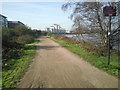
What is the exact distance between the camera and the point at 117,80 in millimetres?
4457

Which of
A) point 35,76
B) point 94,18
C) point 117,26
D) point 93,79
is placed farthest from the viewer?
point 94,18

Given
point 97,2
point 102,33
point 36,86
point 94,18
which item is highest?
point 97,2

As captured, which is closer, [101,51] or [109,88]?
[109,88]

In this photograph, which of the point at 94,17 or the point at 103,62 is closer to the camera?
the point at 103,62

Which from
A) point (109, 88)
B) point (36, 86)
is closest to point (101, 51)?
point (109, 88)

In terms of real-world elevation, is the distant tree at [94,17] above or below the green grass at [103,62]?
above

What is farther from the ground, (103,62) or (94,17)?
(94,17)

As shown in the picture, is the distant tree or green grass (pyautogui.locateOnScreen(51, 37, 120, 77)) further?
the distant tree

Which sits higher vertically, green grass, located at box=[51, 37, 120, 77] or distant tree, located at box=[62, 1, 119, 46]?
distant tree, located at box=[62, 1, 119, 46]

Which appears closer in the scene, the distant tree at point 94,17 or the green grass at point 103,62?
the green grass at point 103,62

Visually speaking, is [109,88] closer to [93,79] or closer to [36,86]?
[93,79]

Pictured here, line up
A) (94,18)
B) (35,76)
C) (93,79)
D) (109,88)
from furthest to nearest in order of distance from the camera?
(94,18)
(35,76)
(93,79)
(109,88)

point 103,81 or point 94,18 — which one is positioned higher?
point 94,18

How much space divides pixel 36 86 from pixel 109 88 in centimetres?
219
